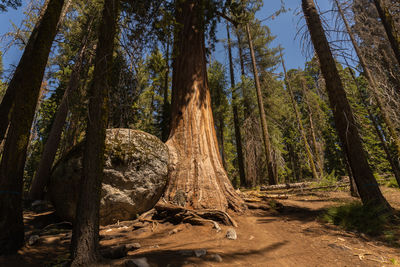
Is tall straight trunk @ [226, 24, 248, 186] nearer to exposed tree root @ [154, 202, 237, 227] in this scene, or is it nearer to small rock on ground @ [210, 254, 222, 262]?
exposed tree root @ [154, 202, 237, 227]

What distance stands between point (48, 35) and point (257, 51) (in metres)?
14.9

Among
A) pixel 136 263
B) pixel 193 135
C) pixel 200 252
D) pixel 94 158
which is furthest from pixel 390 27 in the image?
pixel 136 263

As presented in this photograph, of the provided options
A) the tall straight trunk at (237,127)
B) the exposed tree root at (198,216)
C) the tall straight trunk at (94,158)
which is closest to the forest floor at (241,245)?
the exposed tree root at (198,216)

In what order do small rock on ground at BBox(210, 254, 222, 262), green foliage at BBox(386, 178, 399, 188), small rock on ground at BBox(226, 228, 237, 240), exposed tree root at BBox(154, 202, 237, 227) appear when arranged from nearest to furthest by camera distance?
1. small rock on ground at BBox(210, 254, 222, 262)
2. small rock on ground at BBox(226, 228, 237, 240)
3. exposed tree root at BBox(154, 202, 237, 227)
4. green foliage at BBox(386, 178, 399, 188)

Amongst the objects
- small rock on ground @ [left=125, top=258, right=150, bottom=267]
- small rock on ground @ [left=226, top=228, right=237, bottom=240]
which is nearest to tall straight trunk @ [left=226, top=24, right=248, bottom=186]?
small rock on ground @ [left=226, top=228, right=237, bottom=240]

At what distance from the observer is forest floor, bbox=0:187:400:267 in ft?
7.42

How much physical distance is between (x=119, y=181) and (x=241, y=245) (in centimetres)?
296

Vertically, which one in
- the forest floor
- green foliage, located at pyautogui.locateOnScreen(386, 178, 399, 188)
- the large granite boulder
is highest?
the large granite boulder

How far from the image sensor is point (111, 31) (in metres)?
2.53

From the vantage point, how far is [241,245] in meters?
2.77

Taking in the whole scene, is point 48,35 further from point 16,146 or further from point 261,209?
point 261,209

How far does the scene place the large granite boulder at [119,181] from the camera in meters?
4.24

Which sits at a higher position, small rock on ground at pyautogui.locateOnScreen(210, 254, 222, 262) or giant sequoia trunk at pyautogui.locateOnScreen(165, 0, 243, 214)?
giant sequoia trunk at pyautogui.locateOnScreen(165, 0, 243, 214)

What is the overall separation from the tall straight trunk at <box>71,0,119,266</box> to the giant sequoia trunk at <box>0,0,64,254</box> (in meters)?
1.31
